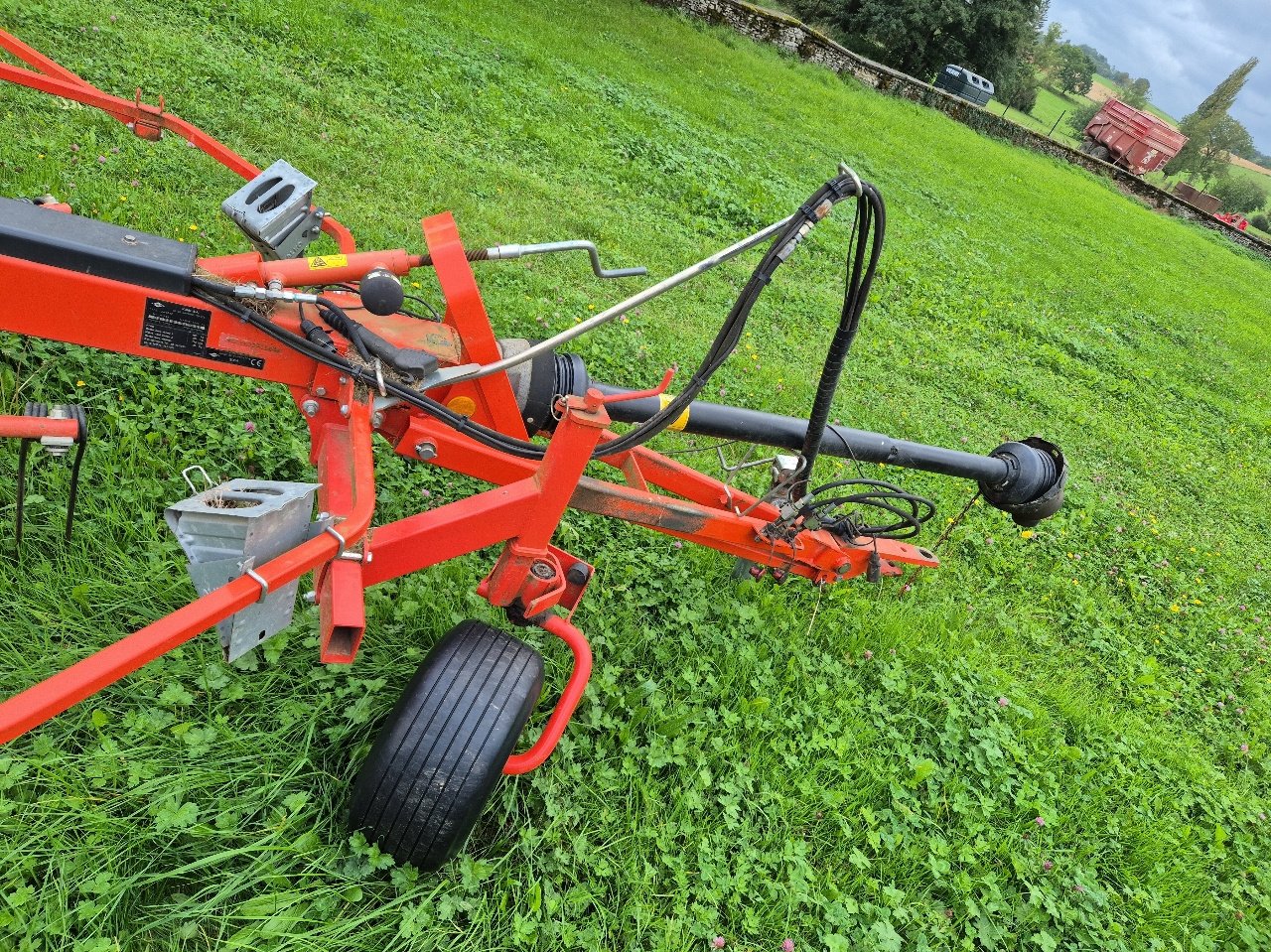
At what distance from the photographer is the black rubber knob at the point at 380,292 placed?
246 centimetres

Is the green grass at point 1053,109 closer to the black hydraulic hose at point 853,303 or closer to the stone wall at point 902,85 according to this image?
the stone wall at point 902,85

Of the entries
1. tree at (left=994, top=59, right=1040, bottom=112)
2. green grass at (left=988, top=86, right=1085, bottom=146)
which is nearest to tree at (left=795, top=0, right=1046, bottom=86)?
tree at (left=994, top=59, right=1040, bottom=112)

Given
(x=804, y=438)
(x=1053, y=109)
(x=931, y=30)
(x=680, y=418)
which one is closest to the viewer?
(x=680, y=418)

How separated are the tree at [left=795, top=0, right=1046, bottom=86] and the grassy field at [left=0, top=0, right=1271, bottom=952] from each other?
2460cm

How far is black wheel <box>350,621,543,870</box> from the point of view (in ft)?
8.02

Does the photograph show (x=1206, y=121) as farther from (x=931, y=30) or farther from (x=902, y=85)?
(x=902, y=85)

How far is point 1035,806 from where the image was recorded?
3848 mm

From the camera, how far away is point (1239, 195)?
62031mm

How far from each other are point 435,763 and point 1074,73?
110 m

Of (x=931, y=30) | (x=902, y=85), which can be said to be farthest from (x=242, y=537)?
(x=931, y=30)

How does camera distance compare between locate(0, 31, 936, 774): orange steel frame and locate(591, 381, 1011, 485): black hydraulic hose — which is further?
locate(591, 381, 1011, 485): black hydraulic hose

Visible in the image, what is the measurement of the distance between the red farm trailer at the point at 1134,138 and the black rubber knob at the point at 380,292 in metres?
40.1

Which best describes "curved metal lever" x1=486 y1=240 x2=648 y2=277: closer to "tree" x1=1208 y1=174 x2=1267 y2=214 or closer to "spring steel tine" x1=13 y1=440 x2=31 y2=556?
"spring steel tine" x1=13 y1=440 x2=31 y2=556

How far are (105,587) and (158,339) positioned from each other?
116cm
